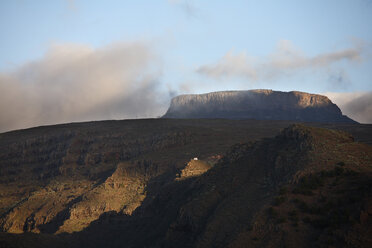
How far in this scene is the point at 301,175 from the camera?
38938 millimetres

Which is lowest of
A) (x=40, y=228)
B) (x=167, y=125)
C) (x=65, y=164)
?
(x=40, y=228)

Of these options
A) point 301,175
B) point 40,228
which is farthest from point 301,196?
point 40,228

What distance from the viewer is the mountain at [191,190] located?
34.5 metres

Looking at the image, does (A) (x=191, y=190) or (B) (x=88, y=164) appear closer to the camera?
(A) (x=191, y=190)

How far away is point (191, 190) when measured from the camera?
172 ft

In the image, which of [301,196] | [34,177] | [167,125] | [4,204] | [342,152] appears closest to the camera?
[301,196]

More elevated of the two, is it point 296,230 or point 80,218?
point 296,230

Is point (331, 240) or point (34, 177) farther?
point (34, 177)

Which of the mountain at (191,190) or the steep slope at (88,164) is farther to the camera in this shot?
the steep slope at (88,164)

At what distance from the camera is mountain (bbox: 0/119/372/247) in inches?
1359

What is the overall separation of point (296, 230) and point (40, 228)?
57.9m

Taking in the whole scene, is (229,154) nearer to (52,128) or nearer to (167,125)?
(167,125)

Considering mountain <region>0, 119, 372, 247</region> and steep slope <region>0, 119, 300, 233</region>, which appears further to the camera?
steep slope <region>0, 119, 300, 233</region>

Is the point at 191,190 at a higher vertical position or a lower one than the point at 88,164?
higher
